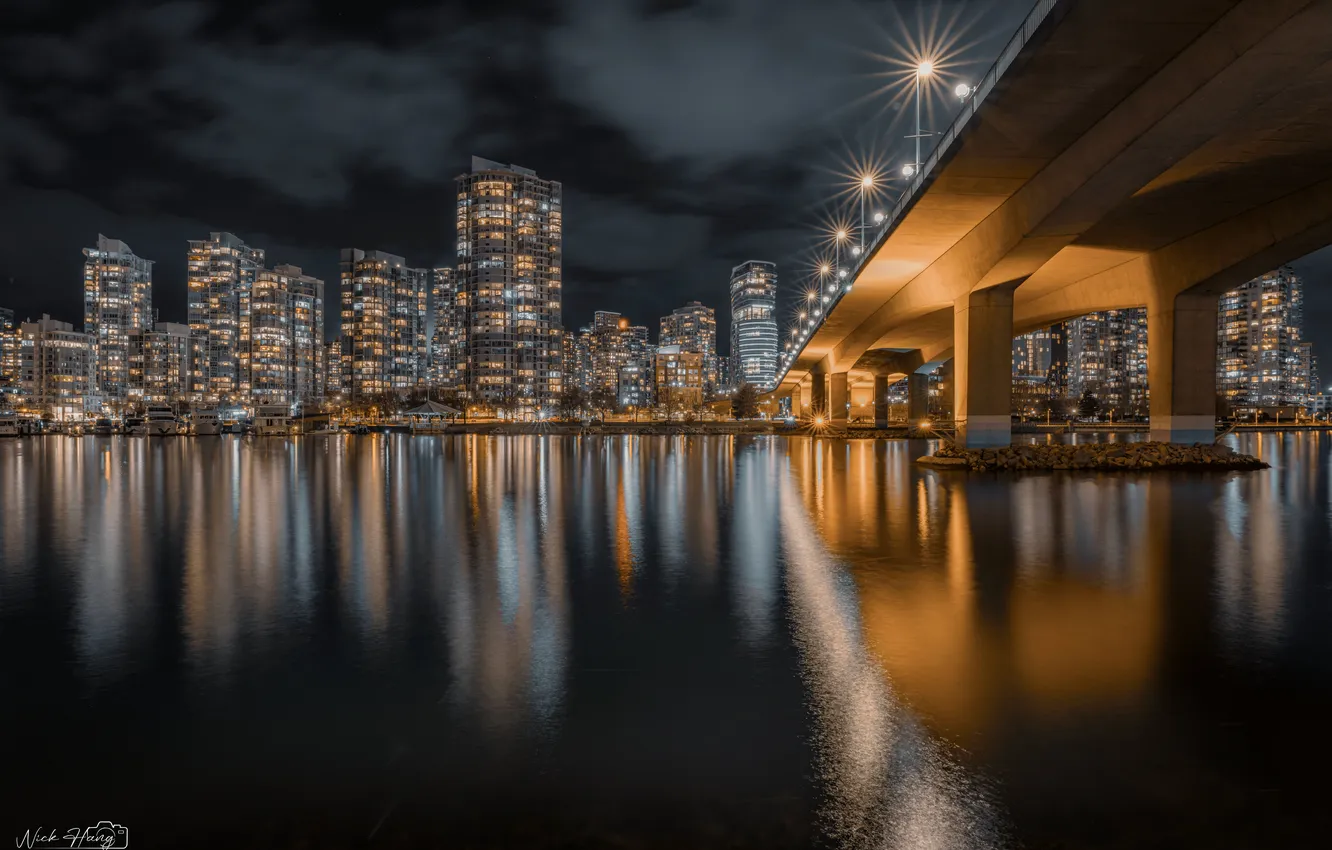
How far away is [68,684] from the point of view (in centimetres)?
659

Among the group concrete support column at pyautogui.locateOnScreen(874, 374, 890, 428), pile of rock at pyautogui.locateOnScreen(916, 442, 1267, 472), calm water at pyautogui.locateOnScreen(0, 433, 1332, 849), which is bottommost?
calm water at pyautogui.locateOnScreen(0, 433, 1332, 849)

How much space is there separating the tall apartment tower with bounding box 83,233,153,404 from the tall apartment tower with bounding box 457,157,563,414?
300 ft

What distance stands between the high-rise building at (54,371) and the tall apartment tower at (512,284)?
84751 millimetres

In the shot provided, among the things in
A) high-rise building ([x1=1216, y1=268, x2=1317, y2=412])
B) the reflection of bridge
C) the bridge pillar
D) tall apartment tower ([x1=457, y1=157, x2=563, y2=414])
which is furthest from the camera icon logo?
high-rise building ([x1=1216, y1=268, x2=1317, y2=412])

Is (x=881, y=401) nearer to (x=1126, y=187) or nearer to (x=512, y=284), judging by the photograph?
(x=1126, y=187)

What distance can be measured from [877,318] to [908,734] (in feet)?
174

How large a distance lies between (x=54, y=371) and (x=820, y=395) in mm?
168710

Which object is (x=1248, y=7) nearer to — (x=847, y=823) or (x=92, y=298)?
(x=847, y=823)

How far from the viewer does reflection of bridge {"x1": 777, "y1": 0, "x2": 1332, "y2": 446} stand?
16281mm

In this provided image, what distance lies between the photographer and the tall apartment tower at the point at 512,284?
16238cm

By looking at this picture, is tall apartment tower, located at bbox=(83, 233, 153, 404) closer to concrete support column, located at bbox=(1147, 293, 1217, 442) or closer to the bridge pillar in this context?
the bridge pillar

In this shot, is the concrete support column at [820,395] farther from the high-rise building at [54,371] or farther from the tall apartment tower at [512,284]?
the high-rise building at [54,371]

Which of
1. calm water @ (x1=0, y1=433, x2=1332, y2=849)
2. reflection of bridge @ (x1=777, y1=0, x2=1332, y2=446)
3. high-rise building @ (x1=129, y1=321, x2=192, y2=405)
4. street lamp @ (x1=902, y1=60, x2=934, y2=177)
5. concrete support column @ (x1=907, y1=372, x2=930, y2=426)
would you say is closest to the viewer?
calm water @ (x1=0, y1=433, x2=1332, y2=849)

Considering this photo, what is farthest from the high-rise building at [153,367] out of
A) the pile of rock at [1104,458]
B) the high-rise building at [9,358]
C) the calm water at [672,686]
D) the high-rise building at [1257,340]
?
the high-rise building at [1257,340]
